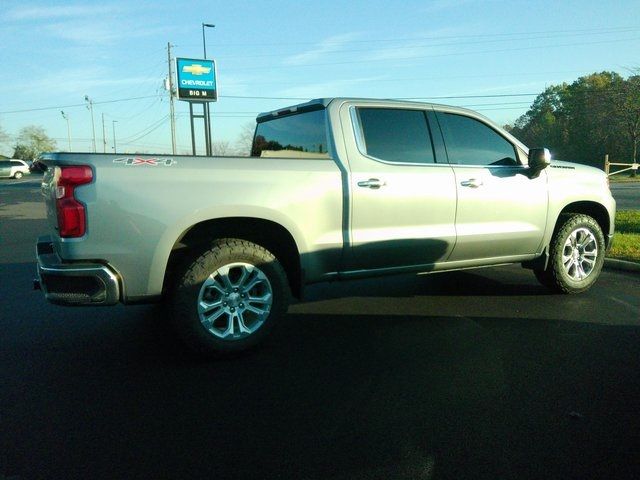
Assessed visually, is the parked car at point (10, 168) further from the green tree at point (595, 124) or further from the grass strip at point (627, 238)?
the green tree at point (595, 124)

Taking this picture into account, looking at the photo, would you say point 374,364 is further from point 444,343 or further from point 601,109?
point 601,109

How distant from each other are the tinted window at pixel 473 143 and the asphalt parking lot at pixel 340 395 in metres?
1.44

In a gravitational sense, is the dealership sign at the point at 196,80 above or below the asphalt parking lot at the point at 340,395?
above

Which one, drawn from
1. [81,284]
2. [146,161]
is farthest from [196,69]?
[81,284]

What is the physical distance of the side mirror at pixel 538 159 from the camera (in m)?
5.16

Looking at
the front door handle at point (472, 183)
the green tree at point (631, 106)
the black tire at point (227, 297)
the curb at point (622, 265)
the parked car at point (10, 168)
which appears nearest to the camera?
the black tire at point (227, 297)

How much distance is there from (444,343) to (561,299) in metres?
2.04

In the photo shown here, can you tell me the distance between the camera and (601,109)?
55.3m

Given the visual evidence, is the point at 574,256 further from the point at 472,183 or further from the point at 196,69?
the point at 196,69

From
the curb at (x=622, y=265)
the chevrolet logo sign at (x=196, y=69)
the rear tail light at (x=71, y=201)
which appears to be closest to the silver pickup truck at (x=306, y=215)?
the rear tail light at (x=71, y=201)

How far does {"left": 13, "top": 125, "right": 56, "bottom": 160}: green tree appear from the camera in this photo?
306 feet

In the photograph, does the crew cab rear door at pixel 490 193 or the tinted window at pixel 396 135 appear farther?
the crew cab rear door at pixel 490 193

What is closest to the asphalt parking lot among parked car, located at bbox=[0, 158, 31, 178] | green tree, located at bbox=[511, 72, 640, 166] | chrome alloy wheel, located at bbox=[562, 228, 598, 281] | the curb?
chrome alloy wheel, located at bbox=[562, 228, 598, 281]

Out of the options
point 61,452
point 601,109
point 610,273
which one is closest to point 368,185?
point 61,452
